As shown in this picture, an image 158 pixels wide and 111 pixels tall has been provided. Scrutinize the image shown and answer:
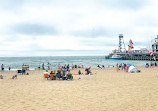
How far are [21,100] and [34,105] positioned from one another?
4.25 feet

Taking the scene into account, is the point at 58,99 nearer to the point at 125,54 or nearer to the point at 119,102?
the point at 119,102

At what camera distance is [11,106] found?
7691 mm

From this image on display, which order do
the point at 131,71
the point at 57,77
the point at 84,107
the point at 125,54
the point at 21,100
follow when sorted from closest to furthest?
the point at 84,107
the point at 21,100
the point at 57,77
the point at 131,71
the point at 125,54

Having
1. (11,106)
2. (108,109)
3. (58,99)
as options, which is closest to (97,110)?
(108,109)

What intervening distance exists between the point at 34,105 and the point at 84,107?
242cm

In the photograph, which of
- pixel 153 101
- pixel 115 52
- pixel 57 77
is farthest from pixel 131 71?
pixel 115 52

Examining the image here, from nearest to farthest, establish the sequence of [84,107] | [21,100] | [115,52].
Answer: [84,107]
[21,100]
[115,52]

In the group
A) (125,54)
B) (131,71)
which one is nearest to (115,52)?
(125,54)

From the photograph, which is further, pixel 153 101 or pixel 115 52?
pixel 115 52

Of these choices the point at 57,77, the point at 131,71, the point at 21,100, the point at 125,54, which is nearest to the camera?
the point at 21,100

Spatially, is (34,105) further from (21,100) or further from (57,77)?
(57,77)

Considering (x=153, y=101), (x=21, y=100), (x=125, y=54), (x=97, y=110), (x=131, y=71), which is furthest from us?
(x=125, y=54)

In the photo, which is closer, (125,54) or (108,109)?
(108,109)

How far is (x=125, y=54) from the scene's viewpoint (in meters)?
102
